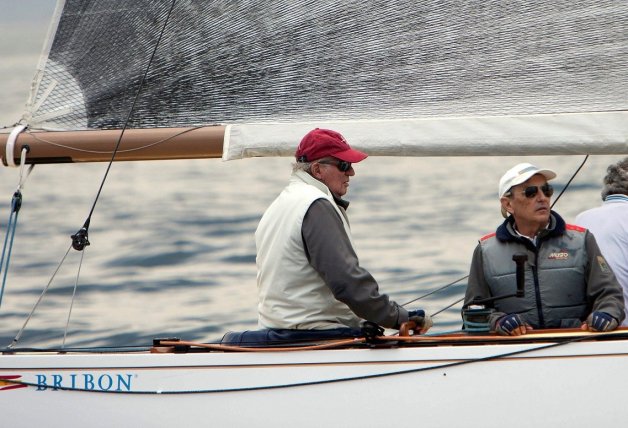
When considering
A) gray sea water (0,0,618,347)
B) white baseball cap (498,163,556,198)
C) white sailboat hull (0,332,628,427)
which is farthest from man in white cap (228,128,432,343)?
gray sea water (0,0,618,347)

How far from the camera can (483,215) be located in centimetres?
1115

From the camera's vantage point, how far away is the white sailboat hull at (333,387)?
3967 mm

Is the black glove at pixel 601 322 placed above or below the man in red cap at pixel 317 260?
below

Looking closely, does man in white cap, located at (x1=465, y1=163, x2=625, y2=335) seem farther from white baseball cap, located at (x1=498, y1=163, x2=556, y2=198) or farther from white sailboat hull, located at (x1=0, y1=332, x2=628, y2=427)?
white sailboat hull, located at (x1=0, y1=332, x2=628, y2=427)

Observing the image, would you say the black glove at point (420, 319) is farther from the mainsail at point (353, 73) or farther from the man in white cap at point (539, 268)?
the mainsail at point (353, 73)

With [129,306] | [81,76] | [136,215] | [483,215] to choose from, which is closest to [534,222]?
[81,76]

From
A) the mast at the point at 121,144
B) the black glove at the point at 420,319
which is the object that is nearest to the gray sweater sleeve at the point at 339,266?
the black glove at the point at 420,319

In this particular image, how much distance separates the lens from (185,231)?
11180mm

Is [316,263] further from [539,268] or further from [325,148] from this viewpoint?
[539,268]

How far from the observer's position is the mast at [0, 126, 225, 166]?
4.68 meters

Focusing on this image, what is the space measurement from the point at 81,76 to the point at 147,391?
1.22 metres

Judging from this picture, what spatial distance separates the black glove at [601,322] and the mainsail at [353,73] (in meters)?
0.54

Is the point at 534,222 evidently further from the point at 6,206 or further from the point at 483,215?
the point at 6,206

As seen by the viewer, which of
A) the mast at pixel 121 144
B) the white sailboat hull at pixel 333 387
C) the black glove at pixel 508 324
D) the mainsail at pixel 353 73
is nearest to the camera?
the white sailboat hull at pixel 333 387
